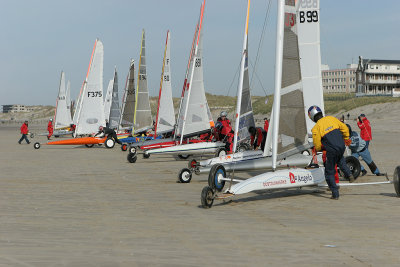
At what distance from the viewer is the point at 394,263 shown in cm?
578

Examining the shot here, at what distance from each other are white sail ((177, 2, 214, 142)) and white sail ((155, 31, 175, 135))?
3776 mm

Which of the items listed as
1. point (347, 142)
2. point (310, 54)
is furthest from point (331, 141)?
point (310, 54)

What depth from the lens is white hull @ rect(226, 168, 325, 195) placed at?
1003cm

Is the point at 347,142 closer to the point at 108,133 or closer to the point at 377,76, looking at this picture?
the point at 108,133

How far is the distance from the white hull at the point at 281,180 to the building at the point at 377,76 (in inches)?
4004

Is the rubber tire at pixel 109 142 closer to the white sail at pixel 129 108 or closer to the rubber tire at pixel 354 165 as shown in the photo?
the white sail at pixel 129 108

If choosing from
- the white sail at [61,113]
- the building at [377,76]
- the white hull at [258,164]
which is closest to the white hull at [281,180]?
the white hull at [258,164]

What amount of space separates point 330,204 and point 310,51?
6657 mm

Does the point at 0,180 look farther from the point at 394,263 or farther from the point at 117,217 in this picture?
the point at 394,263

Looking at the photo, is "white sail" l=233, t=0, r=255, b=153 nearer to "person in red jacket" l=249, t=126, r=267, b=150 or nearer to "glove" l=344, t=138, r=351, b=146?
"person in red jacket" l=249, t=126, r=267, b=150

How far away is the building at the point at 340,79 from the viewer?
13864 cm

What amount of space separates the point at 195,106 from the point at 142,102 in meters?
10.1

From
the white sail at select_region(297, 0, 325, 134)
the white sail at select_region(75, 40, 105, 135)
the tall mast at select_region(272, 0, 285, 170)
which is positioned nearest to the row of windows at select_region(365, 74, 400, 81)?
the white sail at select_region(75, 40, 105, 135)

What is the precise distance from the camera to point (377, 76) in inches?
4294
